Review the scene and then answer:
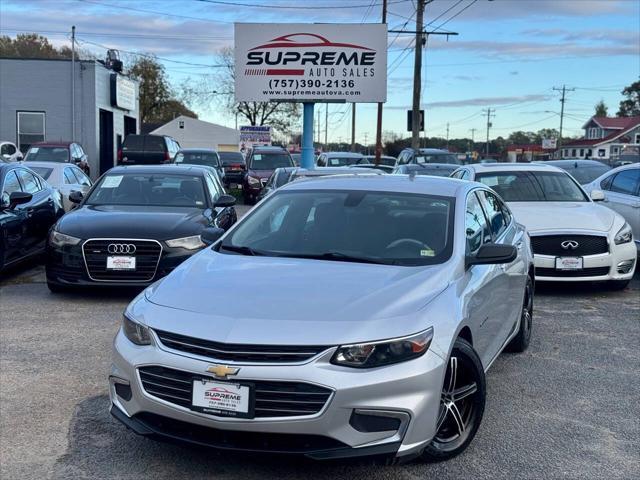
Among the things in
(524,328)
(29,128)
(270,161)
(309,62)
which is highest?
(309,62)

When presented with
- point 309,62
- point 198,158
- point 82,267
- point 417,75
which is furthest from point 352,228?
point 417,75

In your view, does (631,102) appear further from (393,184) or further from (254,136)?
(393,184)

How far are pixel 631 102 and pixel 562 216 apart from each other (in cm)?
10340

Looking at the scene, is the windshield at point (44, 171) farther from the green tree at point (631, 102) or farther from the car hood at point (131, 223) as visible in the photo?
the green tree at point (631, 102)

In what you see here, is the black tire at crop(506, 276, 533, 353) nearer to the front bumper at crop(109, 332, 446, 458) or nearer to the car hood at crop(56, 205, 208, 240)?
the front bumper at crop(109, 332, 446, 458)

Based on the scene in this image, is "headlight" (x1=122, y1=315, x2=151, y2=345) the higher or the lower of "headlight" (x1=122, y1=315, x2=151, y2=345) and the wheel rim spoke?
the higher

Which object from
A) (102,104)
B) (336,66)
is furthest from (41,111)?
(336,66)

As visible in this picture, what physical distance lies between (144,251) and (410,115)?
22.6m

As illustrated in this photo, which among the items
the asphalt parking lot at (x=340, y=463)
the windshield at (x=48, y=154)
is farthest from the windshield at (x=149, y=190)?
the windshield at (x=48, y=154)

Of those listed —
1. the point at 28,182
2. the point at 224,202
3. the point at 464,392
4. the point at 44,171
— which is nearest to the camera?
the point at 464,392

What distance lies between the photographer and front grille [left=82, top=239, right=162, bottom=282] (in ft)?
25.6

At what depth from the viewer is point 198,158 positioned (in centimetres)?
2470

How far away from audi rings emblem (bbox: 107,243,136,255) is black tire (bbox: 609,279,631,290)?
572cm

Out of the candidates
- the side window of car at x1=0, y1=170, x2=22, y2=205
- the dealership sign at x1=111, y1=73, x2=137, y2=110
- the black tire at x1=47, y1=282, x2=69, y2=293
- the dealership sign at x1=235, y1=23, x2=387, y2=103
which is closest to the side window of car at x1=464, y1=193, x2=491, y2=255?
the black tire at x1=47, y1=282, x2=69, y2=293
